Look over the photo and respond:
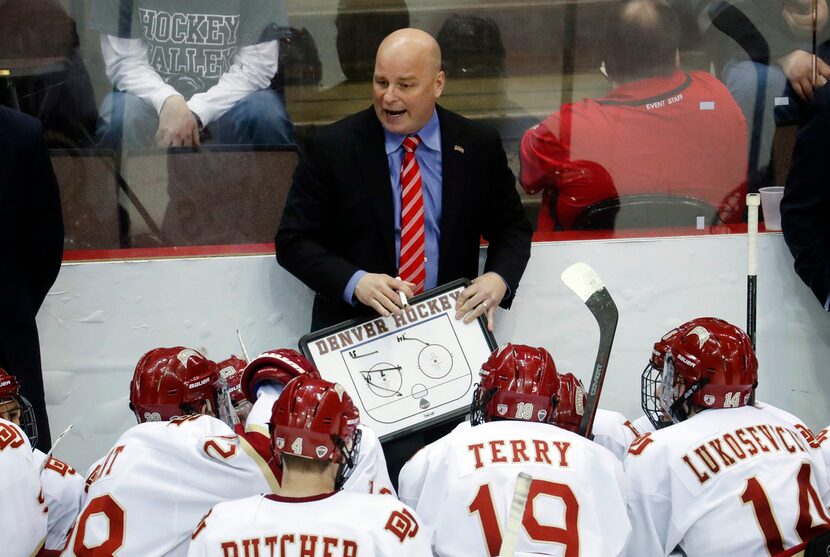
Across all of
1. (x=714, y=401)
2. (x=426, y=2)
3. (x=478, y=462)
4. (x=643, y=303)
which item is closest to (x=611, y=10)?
(x=426, y=2)

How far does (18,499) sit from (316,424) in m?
0.75

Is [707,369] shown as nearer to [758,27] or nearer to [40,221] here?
[40,221]

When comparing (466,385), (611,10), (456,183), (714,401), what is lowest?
(466,385)

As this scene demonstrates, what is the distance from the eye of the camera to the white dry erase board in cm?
371

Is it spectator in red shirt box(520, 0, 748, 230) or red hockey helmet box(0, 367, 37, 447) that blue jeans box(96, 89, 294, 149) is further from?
red hockey helmet box(0, 367, 37, 447)

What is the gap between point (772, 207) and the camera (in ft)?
14.2

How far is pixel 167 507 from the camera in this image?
2.69m

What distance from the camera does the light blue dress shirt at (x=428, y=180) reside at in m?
3.77

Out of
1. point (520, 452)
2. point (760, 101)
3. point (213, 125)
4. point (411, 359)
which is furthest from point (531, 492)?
point (760, 101)

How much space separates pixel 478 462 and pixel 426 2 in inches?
104

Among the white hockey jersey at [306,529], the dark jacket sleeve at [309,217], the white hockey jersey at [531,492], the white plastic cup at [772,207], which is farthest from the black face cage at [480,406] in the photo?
the white plastic cup at [772,207]

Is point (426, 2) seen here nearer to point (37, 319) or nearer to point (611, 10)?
point (611, 10)

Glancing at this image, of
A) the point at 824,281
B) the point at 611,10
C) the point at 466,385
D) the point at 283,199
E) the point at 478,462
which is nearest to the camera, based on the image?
the point at 478,462

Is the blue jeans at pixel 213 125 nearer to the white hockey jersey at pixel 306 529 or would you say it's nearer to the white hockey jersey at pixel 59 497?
the white hockey jersey at pixel 59 497
